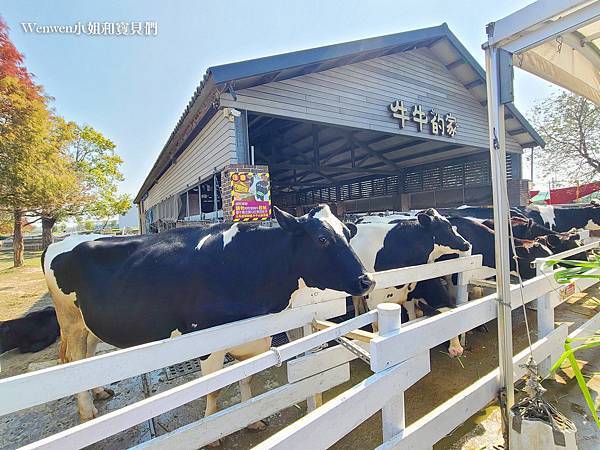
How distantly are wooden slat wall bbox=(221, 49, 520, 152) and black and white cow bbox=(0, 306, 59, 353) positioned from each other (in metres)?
4.03

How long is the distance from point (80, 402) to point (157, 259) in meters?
1.34

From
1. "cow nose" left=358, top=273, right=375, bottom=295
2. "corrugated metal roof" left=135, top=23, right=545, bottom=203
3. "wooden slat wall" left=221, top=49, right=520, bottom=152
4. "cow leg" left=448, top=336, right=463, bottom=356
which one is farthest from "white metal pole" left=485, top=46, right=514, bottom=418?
"wooden slat wall" left=221, top=49, right=520, bottom=152

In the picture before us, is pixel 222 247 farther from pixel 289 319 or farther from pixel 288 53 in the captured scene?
pixel 288 53

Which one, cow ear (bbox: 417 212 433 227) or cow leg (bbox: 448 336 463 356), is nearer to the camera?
cow leg (bbox: 448 336 463 356)

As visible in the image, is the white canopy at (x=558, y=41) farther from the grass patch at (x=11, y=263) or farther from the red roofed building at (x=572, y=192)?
the red roofed building at (x=572, y=192)

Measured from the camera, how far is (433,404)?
7.93ft

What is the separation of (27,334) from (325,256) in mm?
4500

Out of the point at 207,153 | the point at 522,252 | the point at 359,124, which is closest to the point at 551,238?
the point at 522,252

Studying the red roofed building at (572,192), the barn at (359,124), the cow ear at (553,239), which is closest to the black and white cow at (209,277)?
the barn at (359,124)

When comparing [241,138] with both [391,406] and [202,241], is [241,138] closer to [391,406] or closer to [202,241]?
[202,241]

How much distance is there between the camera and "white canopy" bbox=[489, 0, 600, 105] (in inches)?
58.2

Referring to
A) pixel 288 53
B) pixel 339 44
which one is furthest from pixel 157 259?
pixel 339 44

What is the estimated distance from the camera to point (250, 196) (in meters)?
4.88

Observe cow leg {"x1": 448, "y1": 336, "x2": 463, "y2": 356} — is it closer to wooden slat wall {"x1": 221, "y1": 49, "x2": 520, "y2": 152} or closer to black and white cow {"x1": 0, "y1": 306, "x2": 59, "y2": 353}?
wooden slat wall {"x1": 221, "y1": 49, "x2": 520, "y2": 152}
